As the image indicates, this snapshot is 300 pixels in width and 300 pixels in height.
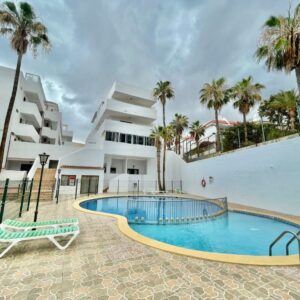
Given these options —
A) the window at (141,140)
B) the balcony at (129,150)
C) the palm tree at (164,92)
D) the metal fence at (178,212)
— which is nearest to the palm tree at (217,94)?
the palm tree at (164,92)

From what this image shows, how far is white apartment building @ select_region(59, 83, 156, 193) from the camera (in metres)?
20.1

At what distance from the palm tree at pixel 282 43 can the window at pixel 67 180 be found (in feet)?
66.1

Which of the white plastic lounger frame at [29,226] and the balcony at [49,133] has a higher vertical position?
the balcony at [49,133]

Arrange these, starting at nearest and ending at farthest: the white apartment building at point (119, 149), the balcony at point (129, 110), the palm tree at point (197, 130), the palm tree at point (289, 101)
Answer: the palm tree at point (289, 101) → the white apartment building at point (119, 149) → the balcony at point (129, 110) → the palm tree at point (197, 130)

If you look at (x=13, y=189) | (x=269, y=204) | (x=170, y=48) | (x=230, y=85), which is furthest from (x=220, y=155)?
(x=13, y=189)

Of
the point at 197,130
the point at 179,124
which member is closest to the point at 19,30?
the point at 179,124

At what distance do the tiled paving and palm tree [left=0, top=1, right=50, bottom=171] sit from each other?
12391 millimetres

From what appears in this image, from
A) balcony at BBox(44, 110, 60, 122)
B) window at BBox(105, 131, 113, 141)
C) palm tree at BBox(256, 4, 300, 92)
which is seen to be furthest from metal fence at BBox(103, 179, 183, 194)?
palm tree at BBox(256, 4, 300, 92)

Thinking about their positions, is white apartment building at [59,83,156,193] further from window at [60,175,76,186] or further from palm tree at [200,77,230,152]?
palm tree at [200,77,230,152]

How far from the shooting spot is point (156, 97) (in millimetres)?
26797

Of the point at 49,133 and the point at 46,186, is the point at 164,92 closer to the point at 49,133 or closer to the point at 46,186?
the point at 49,133

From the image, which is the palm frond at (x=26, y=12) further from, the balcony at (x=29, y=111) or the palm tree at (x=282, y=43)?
the palm tree at (x=282, y=43)

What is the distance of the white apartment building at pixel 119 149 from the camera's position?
20.1 meters

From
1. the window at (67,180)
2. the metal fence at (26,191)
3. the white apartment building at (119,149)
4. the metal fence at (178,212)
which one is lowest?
the metal fence at (178,212)
